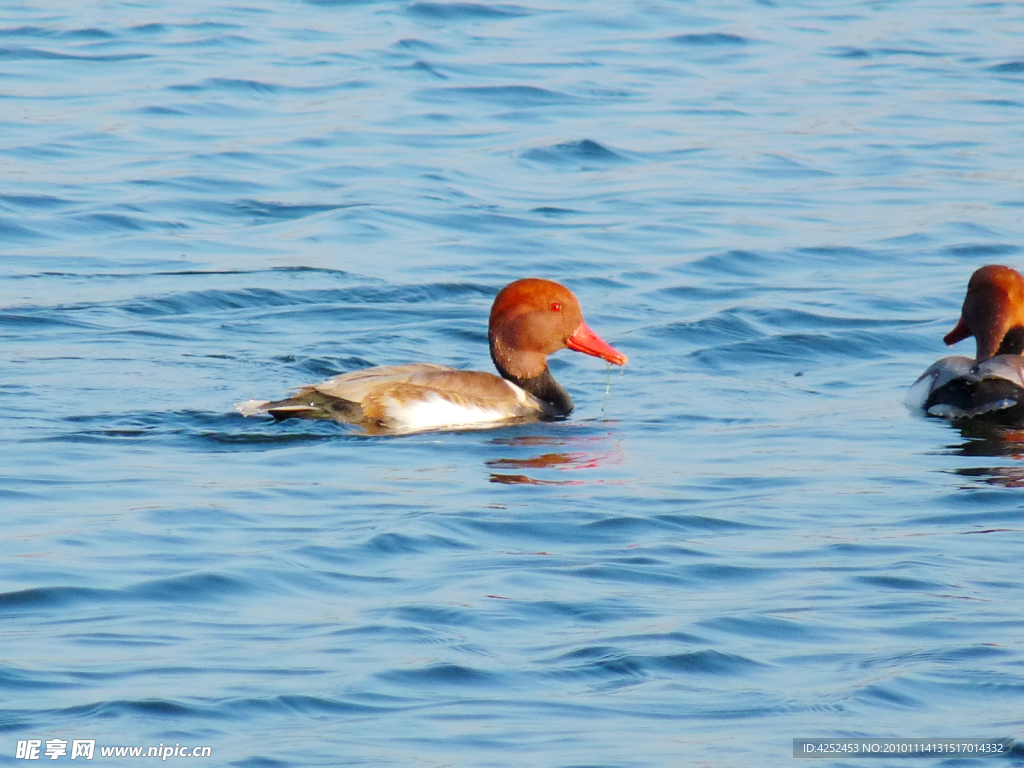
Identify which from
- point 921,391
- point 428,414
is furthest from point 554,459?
point 921,391

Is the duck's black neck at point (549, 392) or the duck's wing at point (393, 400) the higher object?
the duck's wing at point (393, 400)

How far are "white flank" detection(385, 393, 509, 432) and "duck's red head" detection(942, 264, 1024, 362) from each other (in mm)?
3072

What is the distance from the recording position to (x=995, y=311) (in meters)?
10.6

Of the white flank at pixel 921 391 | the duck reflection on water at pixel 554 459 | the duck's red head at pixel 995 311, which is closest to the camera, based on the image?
the duck reflection on water at pixel 554 459

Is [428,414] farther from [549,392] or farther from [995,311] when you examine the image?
[995,311]

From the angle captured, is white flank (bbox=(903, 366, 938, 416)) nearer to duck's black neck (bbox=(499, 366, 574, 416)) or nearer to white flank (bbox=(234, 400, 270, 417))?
duck's black neck (bbox=(499, 366, 574, 416))

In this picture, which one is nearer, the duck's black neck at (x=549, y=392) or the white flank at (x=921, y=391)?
the white flank at (x=921, y=391)

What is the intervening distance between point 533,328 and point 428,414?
1100 mm

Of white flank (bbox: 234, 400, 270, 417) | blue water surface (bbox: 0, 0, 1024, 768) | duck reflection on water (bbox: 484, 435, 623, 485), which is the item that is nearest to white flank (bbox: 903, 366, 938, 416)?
blue water surface (bbox: 0, 0, 1024, 768)

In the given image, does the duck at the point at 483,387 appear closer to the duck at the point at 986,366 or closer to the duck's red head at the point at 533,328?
the duck's red head at the point at 533,328

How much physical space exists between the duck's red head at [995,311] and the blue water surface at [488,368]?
0.66 meters

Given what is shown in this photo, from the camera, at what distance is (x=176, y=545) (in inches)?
283

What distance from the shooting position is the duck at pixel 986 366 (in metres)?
10.1

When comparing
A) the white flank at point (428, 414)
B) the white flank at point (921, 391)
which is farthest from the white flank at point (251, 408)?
the white flank at point (921, 391)
